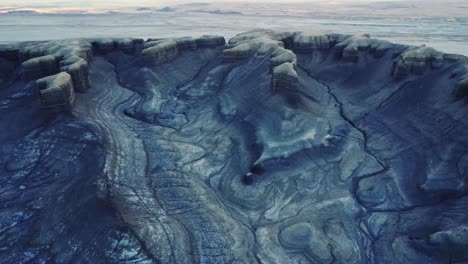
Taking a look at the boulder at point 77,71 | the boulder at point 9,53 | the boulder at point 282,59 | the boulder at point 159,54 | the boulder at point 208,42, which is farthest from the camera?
the boulder at point 208,42

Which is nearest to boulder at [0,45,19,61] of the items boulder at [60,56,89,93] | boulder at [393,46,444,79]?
boulder at [60,56,89,93]

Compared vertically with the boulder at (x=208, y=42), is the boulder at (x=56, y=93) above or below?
below

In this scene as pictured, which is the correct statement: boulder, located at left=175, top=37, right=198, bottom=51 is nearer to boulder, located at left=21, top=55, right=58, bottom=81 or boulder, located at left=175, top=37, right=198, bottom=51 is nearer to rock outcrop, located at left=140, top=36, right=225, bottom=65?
rock outcrop, located at left=140, top=36, right=225, bottom=65

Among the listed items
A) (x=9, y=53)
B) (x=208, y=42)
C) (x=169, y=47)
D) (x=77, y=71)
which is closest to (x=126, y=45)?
(x=169, y=47)

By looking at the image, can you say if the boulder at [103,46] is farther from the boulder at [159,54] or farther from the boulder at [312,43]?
the boulder at [312,43]

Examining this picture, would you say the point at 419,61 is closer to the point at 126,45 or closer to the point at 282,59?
the point at 282,59

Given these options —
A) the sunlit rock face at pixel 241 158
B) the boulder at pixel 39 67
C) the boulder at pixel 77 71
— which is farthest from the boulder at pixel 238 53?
the boulder at pixel 39 67

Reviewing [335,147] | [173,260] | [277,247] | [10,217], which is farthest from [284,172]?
[10,217]
